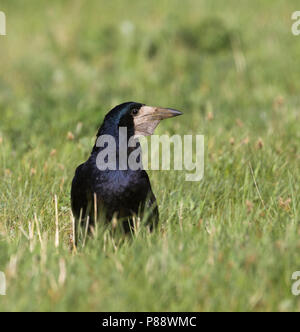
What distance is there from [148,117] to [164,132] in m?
1.70

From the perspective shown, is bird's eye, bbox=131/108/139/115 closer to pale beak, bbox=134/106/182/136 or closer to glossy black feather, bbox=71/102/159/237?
pale beak, bbox=134/106/182/136

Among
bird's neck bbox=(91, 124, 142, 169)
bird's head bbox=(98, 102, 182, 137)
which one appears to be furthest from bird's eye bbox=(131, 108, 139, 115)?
bird's neck bbox=(91, 124, 142, 169)

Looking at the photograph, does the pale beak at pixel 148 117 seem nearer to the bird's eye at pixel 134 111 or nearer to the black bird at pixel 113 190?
the bird's eye at pixel 134 111

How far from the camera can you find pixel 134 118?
3.74 meters

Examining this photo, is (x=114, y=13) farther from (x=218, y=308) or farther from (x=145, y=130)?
(x=218, y=308)

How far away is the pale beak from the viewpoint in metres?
3.75

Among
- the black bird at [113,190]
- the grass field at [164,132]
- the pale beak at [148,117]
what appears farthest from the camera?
the pale beak at [148,117]

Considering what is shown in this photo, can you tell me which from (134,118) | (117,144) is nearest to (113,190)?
(117,144)

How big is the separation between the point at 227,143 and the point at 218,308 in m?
2.35

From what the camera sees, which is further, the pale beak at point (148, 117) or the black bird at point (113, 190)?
the pale beak at point (148, 117)

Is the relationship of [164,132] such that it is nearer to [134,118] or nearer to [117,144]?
[134,118]

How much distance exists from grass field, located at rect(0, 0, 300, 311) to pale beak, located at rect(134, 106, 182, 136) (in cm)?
43

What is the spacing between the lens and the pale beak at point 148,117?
375cm

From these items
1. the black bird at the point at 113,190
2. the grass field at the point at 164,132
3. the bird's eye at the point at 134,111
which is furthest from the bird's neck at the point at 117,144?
the grass field at the point at 164,132
